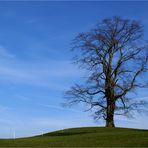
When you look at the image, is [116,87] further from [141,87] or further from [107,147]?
[107,147]

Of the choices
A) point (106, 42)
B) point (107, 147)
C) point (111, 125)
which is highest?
point (106, 42)

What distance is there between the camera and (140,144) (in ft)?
117

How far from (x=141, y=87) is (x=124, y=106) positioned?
12.6ft

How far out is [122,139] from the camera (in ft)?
133

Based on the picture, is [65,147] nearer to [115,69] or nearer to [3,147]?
[3,147]

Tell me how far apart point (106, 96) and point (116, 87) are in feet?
6.03

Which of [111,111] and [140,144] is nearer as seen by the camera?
[140,144]

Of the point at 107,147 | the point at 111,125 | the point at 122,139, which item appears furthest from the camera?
the point at 111,125

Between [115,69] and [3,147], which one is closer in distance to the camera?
[3,147]

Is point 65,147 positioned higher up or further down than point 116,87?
further down

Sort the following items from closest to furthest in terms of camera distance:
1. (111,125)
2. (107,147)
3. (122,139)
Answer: (107,147) < (122,139) < (111,125)

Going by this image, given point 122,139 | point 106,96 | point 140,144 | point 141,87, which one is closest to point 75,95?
point 106,96

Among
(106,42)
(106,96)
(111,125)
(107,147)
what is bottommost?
(107,147)

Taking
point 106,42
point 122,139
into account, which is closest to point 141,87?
point 106,42
